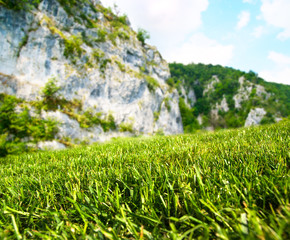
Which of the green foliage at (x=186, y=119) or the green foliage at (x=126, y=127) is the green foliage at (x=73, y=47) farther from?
the green foliage at (x=186, y=119)

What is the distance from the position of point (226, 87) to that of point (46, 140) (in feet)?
433

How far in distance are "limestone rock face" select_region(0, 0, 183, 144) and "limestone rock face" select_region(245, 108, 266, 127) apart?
66.4m

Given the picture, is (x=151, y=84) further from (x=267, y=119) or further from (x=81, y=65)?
(x=267, y=119)

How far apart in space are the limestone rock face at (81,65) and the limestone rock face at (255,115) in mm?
66372

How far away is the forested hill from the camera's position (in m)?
82.9

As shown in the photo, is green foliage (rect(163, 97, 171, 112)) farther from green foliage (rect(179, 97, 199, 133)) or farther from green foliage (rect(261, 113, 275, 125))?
green foliage (rect(261, 113, 275, 125))

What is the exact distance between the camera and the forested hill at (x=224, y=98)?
82.9 meters

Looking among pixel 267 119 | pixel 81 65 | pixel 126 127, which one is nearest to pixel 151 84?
pixel 126 127

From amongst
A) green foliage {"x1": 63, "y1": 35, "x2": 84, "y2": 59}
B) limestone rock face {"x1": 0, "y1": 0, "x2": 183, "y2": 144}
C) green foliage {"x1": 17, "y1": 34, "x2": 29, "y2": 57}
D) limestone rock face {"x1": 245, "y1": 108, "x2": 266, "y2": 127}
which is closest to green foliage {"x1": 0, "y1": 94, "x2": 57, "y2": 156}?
limestone rock face {"x1": 0, "y1": 0, "x2": 183, "y2": 144}

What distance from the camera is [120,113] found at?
32625 millimetres

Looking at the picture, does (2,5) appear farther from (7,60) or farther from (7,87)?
(7,87)

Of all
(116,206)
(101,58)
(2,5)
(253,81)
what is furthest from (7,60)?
(253,81)

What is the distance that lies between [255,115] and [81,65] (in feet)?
325

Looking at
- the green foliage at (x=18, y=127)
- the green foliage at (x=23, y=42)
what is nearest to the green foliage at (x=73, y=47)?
the green foliage at (x=23, y=42)
